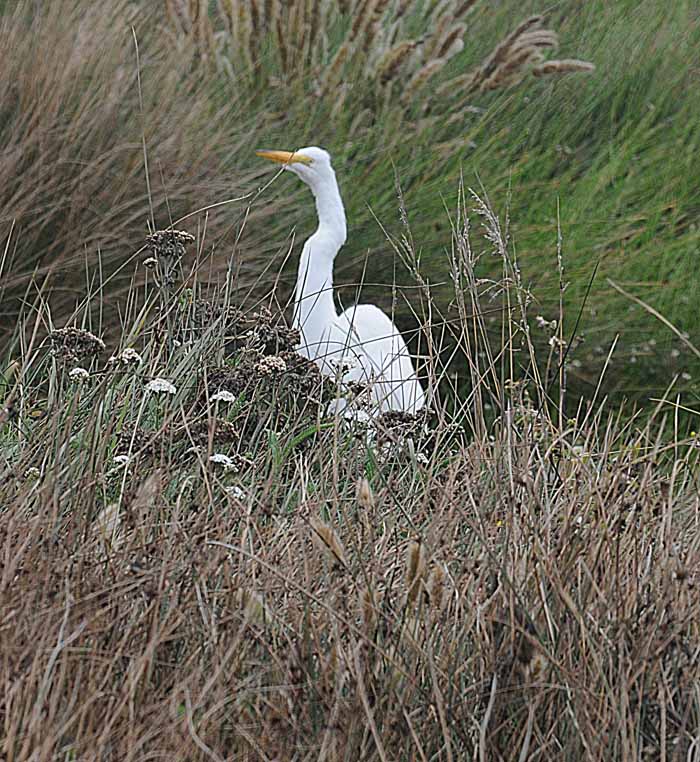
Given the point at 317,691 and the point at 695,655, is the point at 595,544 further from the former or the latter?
the point at 317,691

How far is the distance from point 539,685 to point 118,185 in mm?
2793

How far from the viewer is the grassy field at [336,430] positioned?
54.6 inches

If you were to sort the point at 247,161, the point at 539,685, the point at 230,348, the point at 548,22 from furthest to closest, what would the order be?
the point at 548,22
the point at 247,161
the point at 230,348
the point at 539,685

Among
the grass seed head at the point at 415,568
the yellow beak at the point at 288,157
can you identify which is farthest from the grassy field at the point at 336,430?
the yellow beak at the point at 288,157

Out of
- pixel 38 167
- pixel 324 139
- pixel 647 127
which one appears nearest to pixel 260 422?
pixel 38 167

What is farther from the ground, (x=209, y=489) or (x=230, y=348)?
(x=209, y=489)

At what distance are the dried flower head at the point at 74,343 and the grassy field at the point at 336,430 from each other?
0.01 metres

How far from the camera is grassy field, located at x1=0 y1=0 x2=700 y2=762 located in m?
1.39

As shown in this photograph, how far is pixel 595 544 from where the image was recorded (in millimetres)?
1564

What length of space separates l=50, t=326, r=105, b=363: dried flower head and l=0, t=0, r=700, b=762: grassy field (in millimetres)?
12

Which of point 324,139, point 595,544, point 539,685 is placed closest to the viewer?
point 539,685

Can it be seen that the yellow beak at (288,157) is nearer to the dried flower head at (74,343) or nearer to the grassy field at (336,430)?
the grassy field at (336,430)

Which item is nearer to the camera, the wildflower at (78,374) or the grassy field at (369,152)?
the wildflower at (78,374)

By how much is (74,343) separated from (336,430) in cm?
62
